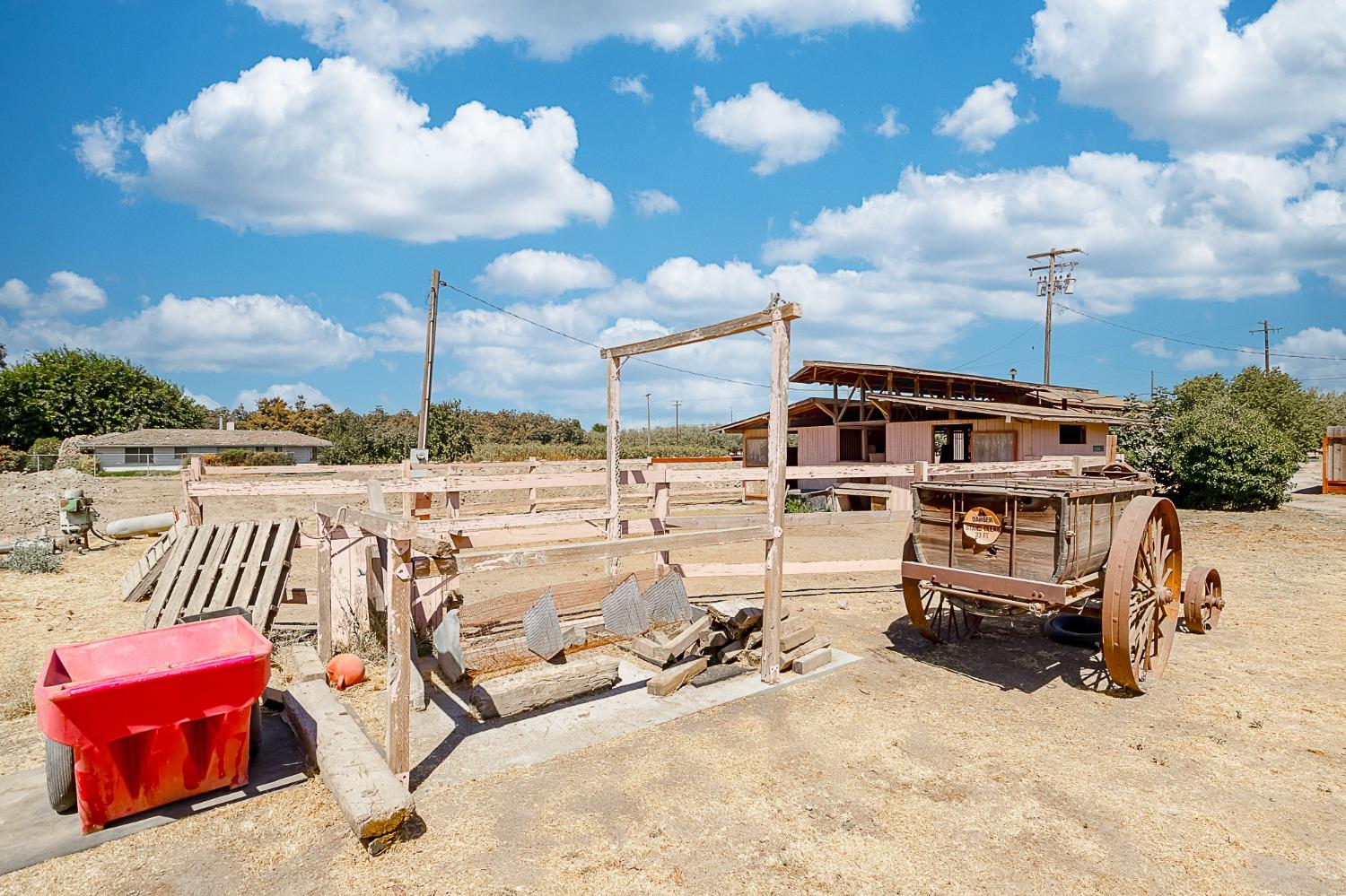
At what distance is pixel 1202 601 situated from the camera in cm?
702

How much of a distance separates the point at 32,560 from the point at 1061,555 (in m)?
13.9

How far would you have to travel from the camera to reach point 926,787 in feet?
13.4

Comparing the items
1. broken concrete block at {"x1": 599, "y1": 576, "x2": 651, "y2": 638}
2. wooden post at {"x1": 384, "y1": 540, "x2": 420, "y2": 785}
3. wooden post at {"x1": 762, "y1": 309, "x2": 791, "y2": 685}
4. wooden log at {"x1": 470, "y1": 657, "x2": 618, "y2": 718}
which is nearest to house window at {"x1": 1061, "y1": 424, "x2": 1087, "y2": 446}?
wooden post at {"x1": 762, "y1": 309, "x2": 791, "y2": 685}

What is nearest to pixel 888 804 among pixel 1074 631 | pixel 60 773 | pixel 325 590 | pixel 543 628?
pixel 543 628

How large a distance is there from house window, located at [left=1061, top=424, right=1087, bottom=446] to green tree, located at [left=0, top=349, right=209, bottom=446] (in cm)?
5773

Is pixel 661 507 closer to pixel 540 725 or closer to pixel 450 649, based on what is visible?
pixel 450 649

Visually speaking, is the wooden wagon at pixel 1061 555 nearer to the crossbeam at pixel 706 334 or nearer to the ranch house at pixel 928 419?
the crossbeam at pixel 706 334

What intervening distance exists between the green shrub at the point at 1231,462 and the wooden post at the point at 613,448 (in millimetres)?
16978

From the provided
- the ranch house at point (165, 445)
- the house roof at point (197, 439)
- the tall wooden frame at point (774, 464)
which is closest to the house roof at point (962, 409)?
the tall wooden frame at point (774, 464)

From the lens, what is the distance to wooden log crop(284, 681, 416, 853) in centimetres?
345

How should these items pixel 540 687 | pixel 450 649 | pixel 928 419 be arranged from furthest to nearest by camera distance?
pixel 928 419
pixel 450 649
pixel 540 687

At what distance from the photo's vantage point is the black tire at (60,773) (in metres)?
3.67

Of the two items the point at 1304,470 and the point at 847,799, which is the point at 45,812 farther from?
the point at 1304,470

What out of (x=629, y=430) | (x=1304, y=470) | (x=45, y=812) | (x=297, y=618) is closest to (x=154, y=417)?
(x=629, y=430)
